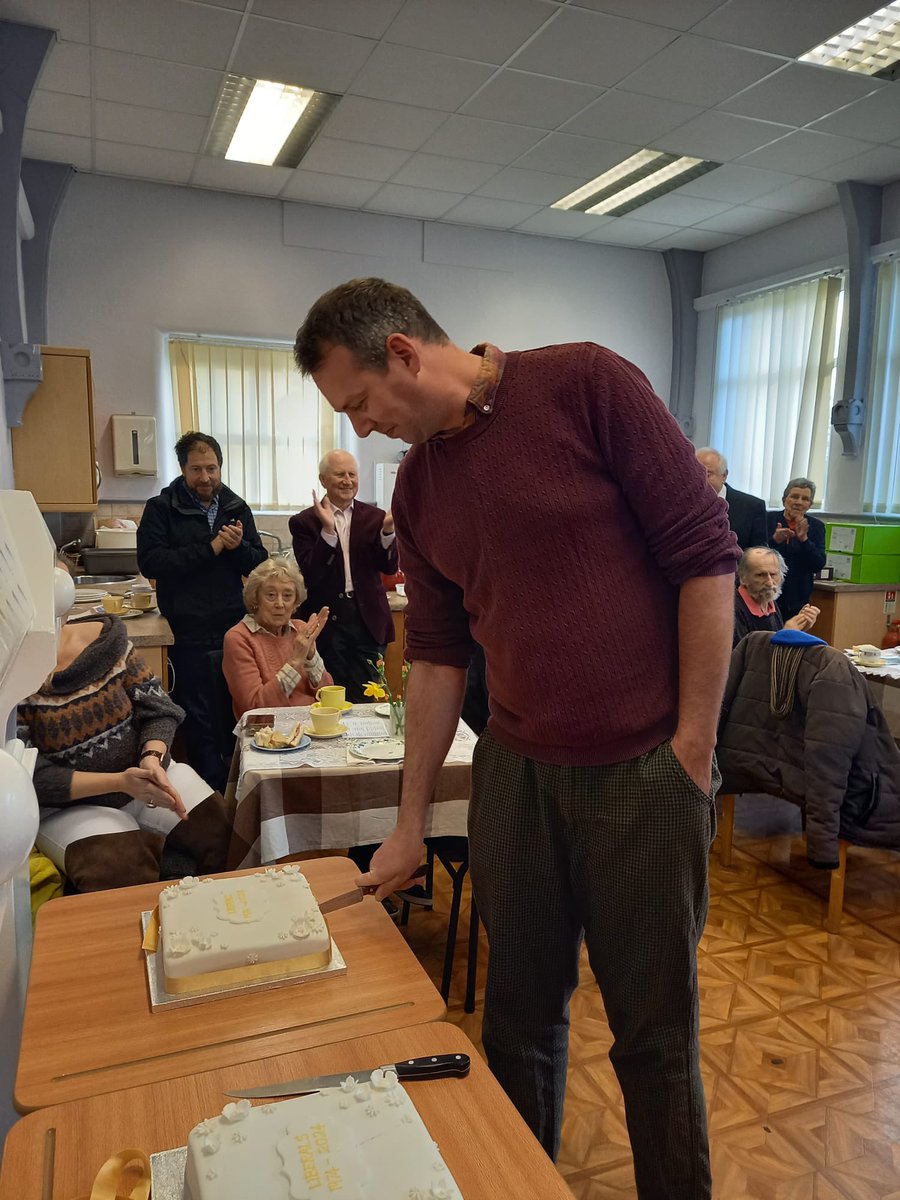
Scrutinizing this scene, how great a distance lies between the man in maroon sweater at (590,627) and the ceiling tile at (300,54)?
9.76 ft

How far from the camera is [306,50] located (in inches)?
141

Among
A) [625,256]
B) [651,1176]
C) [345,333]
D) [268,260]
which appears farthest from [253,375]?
[651,1176]

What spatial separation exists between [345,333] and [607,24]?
9.96 feet

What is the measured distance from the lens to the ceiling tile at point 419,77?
3646mm

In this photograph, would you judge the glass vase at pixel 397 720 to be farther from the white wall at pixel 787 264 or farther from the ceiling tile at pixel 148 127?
the white wall at pixel 787 264

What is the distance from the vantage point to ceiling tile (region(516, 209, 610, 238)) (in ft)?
19.3

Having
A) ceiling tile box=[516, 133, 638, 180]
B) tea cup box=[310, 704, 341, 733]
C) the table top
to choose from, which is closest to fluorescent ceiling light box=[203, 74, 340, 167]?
ceiling tile box=[516, 133, 638, 180]

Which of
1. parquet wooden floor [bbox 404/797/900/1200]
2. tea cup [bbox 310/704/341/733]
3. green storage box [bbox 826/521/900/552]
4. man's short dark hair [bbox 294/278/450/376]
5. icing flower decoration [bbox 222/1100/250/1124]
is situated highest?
man's short dark hair [bbox 294/278/450/376]

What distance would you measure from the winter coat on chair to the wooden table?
189cm

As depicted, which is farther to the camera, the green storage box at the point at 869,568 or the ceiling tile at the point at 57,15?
the green storage box at the point at 869,568

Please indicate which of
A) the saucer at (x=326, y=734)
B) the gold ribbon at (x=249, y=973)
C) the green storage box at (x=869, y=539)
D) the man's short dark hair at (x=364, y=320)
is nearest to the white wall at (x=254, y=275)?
the green storage box at (x=869, y=539)

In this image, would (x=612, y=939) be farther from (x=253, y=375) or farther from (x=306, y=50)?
(x=253, y=375)

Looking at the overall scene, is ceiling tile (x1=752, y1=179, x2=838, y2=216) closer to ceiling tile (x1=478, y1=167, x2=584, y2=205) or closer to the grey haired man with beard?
ceiling tile (x1=478, y1=167, x2=584, y2=205)

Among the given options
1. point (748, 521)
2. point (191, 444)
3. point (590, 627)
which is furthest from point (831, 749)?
point (191, 444)
